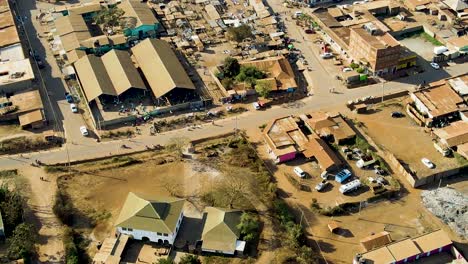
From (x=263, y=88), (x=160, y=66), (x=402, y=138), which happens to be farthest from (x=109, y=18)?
(x=402, y=138)

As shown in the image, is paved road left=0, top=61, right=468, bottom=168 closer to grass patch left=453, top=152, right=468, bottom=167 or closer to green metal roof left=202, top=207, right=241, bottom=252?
grass patch left=453, top=152, right=468, bottom=167

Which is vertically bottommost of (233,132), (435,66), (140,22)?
(233,132)

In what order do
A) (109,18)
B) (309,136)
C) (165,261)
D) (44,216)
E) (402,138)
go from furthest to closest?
(109,18)
(402,138)
(309,136)
(44,216)
(165,261)

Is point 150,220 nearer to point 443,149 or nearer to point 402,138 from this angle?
point 402,138

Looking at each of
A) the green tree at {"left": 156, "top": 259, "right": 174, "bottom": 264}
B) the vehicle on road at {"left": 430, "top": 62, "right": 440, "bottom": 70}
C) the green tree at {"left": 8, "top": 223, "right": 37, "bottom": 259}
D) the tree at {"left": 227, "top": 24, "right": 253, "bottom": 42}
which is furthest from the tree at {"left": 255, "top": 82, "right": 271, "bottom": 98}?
the green tree at {"left": 8, "top": 223, "right": 37, "bottom": 259}

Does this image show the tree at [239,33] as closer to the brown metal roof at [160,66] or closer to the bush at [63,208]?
the brown metal roof at [160,66]

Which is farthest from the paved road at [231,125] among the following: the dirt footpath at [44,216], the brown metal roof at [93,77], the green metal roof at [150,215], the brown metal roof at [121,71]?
the green metal roof at [150,215]

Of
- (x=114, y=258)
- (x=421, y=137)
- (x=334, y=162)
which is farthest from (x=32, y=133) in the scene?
(x=421, y=137)
